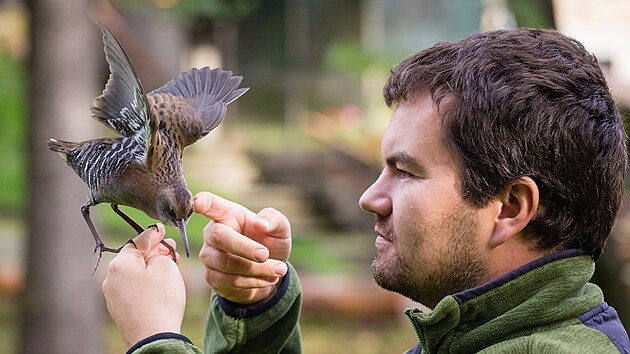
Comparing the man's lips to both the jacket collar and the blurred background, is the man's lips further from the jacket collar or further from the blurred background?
the blurred background

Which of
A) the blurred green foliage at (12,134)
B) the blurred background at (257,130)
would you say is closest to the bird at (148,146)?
the blurred background at (257,130)

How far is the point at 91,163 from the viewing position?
2.34m

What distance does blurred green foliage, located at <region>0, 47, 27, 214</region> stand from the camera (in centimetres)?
817

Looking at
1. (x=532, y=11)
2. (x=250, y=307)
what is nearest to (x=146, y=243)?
(x=250, y=307)

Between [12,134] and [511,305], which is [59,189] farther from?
[511,305]

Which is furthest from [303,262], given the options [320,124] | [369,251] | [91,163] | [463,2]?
[91,163]

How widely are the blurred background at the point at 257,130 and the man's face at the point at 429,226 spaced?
224 centimetres

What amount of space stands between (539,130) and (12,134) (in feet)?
26.9

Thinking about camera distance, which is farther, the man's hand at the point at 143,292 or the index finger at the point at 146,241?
the index finger at the point at 146,241

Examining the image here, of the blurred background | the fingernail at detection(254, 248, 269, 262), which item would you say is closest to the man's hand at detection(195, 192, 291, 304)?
the fingernail at detection(254, 248, 269, 262)

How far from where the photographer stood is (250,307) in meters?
2.49

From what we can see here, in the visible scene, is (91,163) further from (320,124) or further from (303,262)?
(320,124)

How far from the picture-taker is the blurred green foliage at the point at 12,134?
8.17 meters

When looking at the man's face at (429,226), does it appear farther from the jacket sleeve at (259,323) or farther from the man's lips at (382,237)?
the jacket sleeve at (259,323)
